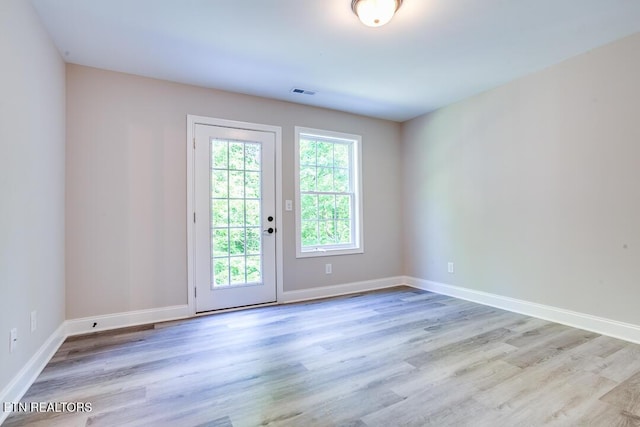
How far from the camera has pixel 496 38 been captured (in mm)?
2514

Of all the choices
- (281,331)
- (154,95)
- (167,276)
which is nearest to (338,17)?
(154,95)

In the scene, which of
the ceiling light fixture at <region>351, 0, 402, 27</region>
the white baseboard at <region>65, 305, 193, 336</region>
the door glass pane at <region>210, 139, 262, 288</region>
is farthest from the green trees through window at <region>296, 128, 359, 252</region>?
the ceiling light fixture at <region>351, 0, 402, 27</region>

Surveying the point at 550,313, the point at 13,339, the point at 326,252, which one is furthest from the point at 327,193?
the point at 13,339

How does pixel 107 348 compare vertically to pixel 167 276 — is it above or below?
below

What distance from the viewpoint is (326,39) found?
254 cm

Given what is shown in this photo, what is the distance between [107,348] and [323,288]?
233 centimetres

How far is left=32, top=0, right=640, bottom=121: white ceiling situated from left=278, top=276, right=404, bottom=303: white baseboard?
7.91 feet

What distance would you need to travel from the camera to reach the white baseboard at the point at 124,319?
2.82 meters

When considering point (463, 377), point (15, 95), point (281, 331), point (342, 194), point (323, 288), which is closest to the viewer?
point (15, 95)

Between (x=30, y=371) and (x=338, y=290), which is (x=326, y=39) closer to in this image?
(x=338, y=290)

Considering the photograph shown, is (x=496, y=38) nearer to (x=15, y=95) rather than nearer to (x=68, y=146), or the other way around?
(x=15, y=95)

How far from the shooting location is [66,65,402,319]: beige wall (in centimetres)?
286

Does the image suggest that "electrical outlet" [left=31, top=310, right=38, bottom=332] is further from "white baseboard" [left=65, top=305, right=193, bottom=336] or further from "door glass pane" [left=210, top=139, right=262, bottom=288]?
"door glass pane" [left=210, top=139, right=262, bottom=288]

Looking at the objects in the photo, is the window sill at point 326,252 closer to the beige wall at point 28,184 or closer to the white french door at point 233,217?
the white french door at point 233,217
